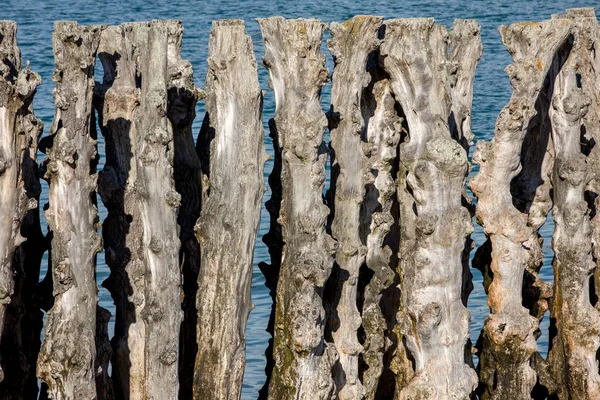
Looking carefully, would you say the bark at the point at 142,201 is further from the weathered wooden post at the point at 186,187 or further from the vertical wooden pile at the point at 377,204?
the vertical wooden pile at the point at 377,204

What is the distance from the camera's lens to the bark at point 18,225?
5867 mm

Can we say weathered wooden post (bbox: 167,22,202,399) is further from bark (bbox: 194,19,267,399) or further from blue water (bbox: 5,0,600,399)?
blue water (bbox: 5,0,600,399)

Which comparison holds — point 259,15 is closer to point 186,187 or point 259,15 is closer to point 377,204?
point 377,204

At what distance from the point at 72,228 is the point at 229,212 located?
836 millimetres

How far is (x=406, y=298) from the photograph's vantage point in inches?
265

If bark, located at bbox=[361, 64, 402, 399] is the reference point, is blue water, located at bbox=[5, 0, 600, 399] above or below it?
above

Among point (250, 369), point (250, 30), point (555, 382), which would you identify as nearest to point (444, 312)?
point (555, 382)

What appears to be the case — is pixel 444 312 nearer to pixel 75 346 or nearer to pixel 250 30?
pixel 75 346

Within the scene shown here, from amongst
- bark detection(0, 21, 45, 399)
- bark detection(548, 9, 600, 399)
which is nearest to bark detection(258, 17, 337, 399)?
bark detection(0, 21, 45, 399)

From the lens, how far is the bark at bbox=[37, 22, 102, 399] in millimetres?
6051

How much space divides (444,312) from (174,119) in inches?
70.0

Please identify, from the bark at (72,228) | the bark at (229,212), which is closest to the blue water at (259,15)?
the bark at (229,212)

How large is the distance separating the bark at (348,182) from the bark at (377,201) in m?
0.16

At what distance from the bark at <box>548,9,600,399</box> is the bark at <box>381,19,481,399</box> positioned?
82cm
